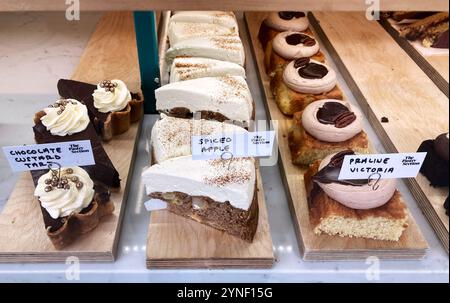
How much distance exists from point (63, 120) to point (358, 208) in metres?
1.22

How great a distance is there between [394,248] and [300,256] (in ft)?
1.05

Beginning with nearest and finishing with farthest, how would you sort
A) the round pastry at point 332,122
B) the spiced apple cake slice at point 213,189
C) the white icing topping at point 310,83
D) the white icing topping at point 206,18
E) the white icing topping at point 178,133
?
the spiced apple cake slice at point 213,189 → the white icing topping at point 178,133 → the round pastry at point 332,122 → the white icing topping at point 310,83 → the white icing topping at point 206,18

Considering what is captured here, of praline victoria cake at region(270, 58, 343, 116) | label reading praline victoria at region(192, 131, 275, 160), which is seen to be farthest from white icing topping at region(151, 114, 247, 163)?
praline victoria cake at region(270, 58, 343, 116)

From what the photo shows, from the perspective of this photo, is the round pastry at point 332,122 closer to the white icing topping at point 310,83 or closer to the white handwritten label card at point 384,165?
the white icing topping at point 310,83

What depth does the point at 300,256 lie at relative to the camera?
1.45 m

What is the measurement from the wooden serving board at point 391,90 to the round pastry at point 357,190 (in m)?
0.25

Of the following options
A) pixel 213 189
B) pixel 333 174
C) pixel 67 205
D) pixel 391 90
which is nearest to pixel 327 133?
pixel 333 174

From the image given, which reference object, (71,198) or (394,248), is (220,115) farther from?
(394,248)

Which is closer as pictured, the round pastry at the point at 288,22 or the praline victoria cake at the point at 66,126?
the praline victoria cake at the point at 66,126

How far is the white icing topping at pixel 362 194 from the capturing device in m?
1.39

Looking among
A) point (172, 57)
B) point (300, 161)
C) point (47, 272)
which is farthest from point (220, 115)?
point (47, 272)

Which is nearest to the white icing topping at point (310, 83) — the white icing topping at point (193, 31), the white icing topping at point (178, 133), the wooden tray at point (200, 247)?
the white icing topping at point (193, 31)

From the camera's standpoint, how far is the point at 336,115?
5.71 ft
